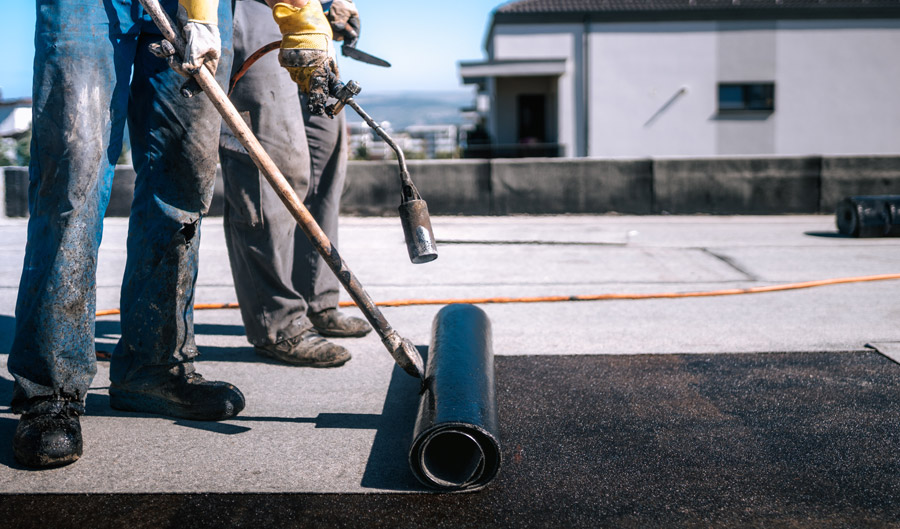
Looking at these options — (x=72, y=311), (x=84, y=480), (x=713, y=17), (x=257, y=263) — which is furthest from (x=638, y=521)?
(x=713, y=17)

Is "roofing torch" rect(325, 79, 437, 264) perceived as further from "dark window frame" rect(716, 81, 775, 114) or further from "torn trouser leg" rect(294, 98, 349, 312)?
"dark window frame" rect(716, 81, 775, 114)

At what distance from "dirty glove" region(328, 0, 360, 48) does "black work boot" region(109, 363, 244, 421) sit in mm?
1763

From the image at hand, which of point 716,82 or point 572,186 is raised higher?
point 716,82

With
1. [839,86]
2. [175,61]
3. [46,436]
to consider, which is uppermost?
[839,86]

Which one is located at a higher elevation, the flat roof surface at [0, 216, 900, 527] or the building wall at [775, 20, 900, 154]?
the building wall at [775, 20, 900, 154]

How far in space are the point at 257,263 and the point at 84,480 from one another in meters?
1.33

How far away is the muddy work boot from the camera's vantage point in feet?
10.9

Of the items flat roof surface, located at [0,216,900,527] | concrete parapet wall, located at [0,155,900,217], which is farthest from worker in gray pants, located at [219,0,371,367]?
concrete parapet wall, located at [0,155,900,217]

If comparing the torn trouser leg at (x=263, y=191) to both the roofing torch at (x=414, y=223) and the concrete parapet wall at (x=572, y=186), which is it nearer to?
the roofing torch at (x=414, y=223)

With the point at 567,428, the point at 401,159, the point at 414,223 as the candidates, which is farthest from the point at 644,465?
the point at 401,159

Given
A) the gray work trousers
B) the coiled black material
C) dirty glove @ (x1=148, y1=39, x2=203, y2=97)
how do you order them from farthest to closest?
the coiled black material < the gray work trousers < dirty glove @ (x1=148, y1=39, x2=203, y2=97)

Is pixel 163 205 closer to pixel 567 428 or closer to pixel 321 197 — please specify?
pixel 321 197

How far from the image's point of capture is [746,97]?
28297 millimetres

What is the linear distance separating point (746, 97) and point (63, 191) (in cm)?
2884
